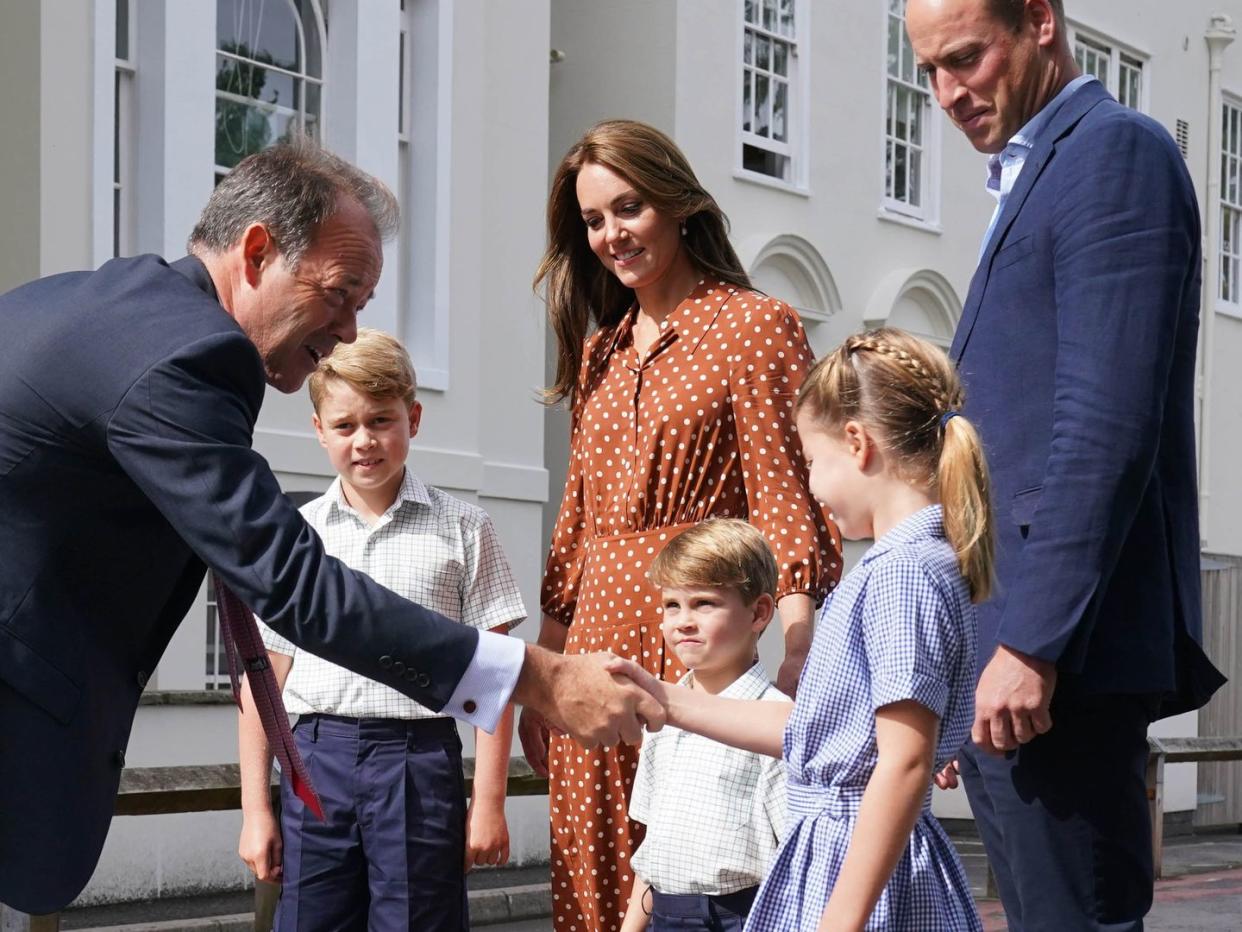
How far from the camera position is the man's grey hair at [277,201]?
11.0 feet

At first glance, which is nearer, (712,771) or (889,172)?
(712,771)

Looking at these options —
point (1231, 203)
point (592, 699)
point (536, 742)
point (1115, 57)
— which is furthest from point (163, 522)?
point (1231, 203)

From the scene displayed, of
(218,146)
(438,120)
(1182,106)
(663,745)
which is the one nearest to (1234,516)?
(1182,106)

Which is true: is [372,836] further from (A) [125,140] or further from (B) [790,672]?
(A) [125,140]

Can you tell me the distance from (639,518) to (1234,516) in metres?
16.6

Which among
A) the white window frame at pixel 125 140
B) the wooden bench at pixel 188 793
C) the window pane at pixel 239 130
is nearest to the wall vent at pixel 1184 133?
the window pane at pixel 239 130

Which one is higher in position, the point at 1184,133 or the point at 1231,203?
the point at 1184,133

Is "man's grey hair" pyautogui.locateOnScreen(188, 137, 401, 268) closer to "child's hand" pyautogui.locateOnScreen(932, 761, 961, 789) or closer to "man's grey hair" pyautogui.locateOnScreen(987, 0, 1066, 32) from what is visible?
"man's grey hair" pyautogui.locateOnScreen(987, 0, 1066, 32)

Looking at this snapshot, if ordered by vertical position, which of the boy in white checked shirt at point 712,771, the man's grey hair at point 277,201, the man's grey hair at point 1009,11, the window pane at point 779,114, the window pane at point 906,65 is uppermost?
the window pane at point 906,65

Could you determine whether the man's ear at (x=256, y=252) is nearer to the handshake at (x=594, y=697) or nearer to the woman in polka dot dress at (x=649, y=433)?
the handshake at (x=594, y=697)

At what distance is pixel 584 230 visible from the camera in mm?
4363

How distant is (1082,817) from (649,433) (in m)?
1.28

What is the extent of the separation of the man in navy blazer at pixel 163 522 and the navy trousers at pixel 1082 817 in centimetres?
68

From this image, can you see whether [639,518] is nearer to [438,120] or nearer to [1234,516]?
[438,120]
